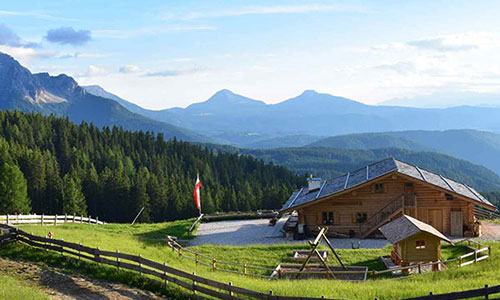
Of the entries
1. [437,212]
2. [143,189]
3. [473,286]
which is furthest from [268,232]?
[143,189]

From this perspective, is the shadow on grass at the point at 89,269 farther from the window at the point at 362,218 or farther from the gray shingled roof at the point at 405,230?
the window at the point at 362,218

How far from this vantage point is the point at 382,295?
19.2 m

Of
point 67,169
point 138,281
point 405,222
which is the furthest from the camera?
point 67,169

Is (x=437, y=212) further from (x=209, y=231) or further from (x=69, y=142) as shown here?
(x=69, y=142)

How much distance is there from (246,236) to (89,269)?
68.1 ft

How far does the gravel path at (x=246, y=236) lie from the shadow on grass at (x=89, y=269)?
15866 millimetres

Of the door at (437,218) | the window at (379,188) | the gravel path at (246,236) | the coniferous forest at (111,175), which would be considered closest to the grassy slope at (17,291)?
the gravel path at (246,236)

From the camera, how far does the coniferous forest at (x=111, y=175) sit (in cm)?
7762

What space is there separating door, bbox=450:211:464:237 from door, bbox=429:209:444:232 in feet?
2.96

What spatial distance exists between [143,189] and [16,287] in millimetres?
66453

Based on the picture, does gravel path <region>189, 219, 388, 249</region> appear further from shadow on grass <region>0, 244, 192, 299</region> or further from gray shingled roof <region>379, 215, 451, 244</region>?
shadow on grass <region>0, 244, 192, 299</region>

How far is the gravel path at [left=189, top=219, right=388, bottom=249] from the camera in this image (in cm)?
3947

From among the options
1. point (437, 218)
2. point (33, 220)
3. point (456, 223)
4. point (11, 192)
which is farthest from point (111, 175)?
point (456, 223)

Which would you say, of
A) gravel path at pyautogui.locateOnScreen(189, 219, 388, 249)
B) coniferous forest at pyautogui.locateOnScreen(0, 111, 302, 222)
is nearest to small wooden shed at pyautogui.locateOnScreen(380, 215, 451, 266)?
gravel path at pyautogui.locateOnScreen(189, 219, 388, 249)
